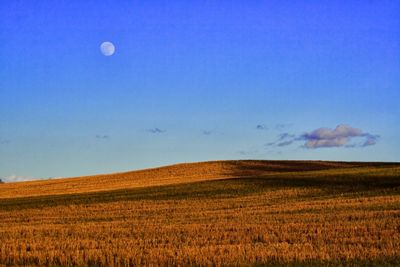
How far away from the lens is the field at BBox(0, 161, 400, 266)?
16.1 meters

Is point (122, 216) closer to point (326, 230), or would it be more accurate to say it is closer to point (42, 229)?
point (42, 229)

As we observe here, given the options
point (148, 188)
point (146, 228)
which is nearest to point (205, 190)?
point (148, 188)

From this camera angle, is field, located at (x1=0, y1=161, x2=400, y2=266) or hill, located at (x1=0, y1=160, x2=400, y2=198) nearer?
field, located at (x1=0, y1=161, x2=400, y2=266)

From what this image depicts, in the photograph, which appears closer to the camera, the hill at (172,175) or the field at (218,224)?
the field at (218,224)

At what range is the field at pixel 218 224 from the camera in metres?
16.1

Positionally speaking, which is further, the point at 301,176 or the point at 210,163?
the point at 210,163

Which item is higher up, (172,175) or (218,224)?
(172,175)

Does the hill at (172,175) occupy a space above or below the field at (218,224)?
above

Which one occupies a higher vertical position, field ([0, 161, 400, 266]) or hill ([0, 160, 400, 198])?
hill ([0, 160, 400, 198])

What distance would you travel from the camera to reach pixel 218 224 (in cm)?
2452

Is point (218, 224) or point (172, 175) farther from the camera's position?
point (172, 175)

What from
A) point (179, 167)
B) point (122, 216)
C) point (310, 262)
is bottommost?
point (310, 262)

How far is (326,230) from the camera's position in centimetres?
2125

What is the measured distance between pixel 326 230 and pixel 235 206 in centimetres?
1328
